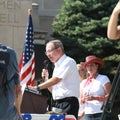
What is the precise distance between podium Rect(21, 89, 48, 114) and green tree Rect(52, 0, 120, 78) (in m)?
9.64

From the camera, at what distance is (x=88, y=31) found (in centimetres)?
1695

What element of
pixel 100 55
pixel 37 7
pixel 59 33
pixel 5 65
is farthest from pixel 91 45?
pixel 5 65

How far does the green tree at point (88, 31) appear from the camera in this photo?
1675cm

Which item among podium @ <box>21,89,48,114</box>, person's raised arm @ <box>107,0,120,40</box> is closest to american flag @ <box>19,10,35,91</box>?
podium @ <box>21,89,48,114</box>

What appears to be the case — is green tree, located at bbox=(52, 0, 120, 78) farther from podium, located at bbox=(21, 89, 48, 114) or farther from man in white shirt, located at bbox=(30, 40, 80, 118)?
podium, located at bbox=(21, 89, 48, 114)

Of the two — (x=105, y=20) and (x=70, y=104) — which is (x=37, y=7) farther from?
(x=70, y=104)

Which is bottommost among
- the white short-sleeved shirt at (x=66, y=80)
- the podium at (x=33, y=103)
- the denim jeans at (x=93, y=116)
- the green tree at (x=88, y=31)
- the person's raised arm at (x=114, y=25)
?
the green tree at (x=88, y=31)

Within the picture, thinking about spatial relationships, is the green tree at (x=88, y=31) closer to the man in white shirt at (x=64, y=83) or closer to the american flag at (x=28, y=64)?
the american flag at (x=28, y=64)

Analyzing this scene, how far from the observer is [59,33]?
1798cm

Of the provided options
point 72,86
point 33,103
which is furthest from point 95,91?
point 33,103

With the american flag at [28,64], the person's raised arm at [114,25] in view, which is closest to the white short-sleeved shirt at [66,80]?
the american flag at [28,64]

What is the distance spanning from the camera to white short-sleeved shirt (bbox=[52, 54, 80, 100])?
6.94 metres

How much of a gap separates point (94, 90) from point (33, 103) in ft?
2.98

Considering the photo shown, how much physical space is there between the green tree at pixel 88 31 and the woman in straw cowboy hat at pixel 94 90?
906cm
